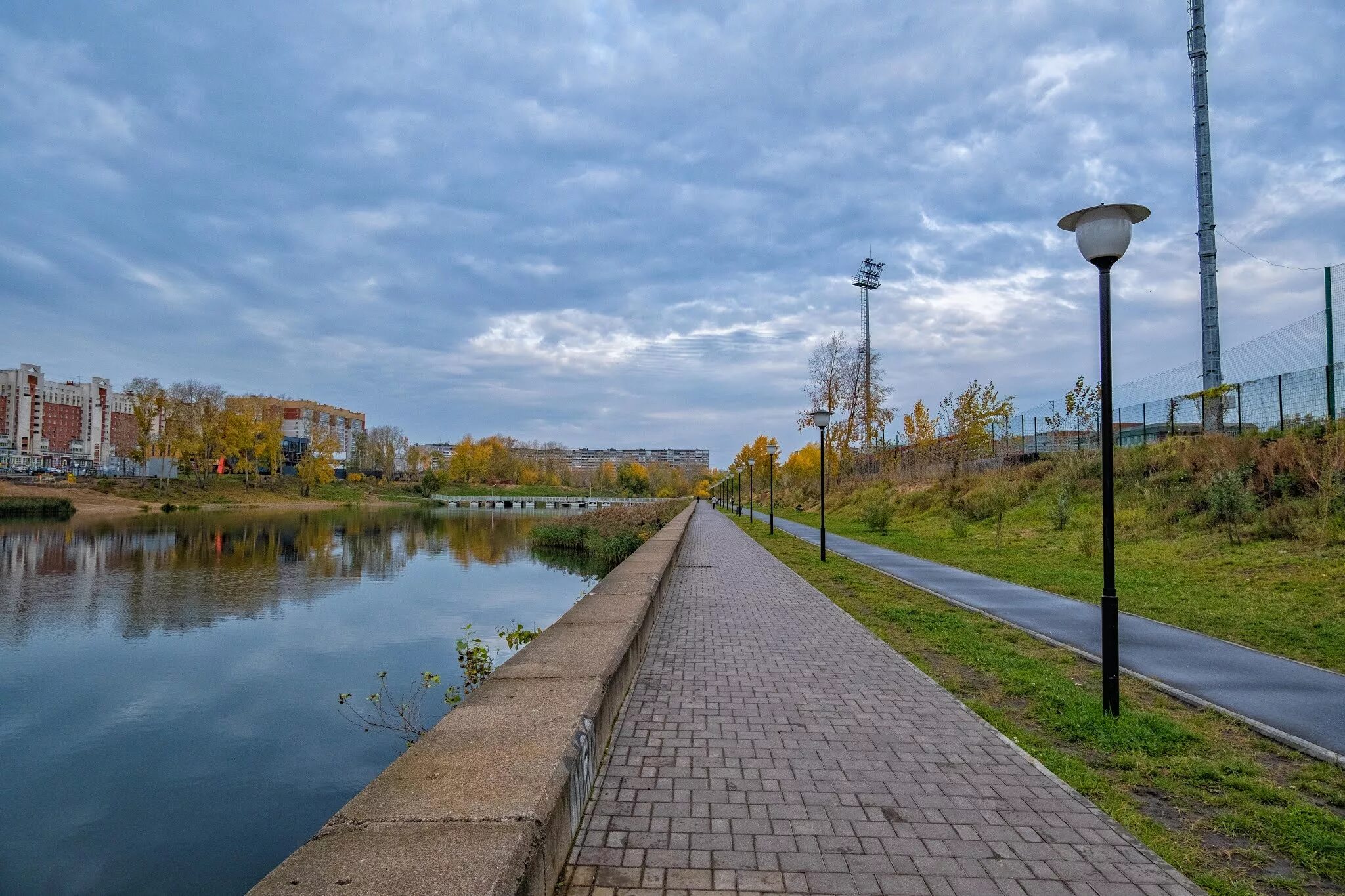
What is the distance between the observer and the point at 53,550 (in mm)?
25250

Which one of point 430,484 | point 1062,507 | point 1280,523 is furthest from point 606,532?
point 430,484

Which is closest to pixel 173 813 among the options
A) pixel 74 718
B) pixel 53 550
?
pixel 74 718

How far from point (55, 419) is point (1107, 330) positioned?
176 meters

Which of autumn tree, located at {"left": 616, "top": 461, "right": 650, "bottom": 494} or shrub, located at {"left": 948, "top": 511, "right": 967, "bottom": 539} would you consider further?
autumn tree, located at {"left": 616, "top": 461, "right": 650, "bottom": 494}

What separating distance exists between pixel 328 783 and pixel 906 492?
97.0 feet

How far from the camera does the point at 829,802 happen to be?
3459 mm

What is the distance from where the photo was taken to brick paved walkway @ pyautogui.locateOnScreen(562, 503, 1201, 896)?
2.78 m

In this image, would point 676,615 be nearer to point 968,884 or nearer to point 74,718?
point 968,884

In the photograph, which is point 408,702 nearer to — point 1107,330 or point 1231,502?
point 1107,330

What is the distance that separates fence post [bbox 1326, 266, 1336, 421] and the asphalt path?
32.6ft

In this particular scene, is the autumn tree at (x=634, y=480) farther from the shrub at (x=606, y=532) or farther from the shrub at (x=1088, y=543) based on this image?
the shrub at (x=1088, y=543)

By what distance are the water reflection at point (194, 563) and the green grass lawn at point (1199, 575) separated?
12.0 meters

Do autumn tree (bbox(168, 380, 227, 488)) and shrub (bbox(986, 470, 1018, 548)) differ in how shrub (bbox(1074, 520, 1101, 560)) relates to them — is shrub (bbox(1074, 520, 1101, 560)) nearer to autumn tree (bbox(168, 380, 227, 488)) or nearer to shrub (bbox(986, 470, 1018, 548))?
shrub (bbox(986, 470, 1018, 548))

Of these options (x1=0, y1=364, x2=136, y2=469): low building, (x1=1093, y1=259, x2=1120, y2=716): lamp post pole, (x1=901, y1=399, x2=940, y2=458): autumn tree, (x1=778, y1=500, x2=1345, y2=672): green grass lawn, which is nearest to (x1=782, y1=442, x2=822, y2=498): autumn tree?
(x1=901, y1=399, x2=940, y2=458): autumn tree
